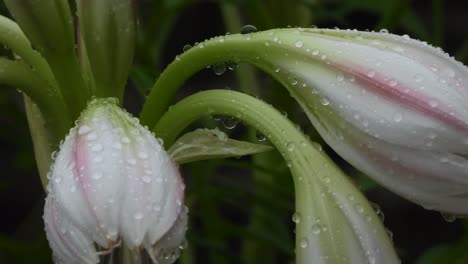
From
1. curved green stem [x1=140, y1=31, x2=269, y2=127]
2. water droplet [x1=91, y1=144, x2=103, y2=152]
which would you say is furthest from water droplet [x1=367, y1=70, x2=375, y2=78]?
water droplet [x1=91, y1=144, x2=103, y2=152]

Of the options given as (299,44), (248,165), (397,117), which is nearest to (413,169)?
(397,117)

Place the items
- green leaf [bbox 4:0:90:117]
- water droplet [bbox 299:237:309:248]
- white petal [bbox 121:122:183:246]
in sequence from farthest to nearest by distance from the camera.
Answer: green leaf [bbox 4:0:90:117]
water droplet [bbox 299:237:309:248]
white petal [bbox 121:122:183:246]

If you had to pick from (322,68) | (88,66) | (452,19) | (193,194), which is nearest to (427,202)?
(322,68)

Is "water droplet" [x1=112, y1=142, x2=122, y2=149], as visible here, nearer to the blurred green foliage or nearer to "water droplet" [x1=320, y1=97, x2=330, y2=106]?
"water droplet" [x1=320, y1=97, x2=330, y2=106]

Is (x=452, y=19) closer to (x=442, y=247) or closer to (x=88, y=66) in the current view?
(x=442, y=247)

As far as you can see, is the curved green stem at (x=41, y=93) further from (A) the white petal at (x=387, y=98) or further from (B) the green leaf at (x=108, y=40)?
(A) the white petal at (x=387, y=98)

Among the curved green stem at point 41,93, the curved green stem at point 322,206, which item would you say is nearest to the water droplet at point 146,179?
the curved green stem at point 322,206
